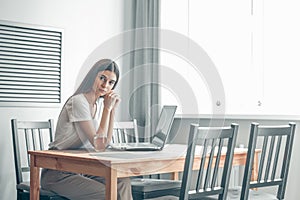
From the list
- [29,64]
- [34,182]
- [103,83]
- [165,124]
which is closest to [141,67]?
[29,64]

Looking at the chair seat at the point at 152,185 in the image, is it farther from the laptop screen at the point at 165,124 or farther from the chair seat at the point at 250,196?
the chair seat at the point at 250,196

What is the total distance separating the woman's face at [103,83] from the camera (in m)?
3.26

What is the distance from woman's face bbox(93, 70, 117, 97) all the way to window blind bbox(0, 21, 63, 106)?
119 centimetres

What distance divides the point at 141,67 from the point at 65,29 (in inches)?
32.1

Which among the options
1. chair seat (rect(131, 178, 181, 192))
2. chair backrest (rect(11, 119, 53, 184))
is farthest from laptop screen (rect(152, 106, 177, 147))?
chair backrest (rect(11, 119, 53, 184))

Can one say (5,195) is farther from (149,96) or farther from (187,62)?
(187,62)

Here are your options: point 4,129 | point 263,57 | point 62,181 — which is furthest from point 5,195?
point 263,57

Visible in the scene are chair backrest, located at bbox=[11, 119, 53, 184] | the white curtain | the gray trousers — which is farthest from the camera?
the white curtain

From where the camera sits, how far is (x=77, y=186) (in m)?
3.09

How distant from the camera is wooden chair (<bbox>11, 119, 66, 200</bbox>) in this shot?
12.0 ft

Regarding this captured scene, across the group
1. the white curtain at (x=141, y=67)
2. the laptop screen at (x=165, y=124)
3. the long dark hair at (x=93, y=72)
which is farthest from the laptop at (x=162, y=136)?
the white curtain at (x=141, y=67)

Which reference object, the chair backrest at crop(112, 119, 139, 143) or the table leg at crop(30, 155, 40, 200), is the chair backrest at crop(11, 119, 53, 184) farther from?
the table leg at crop(30, 155, 40, 200)

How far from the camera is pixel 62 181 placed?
3.18 m

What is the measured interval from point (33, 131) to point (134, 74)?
49.3 inches
